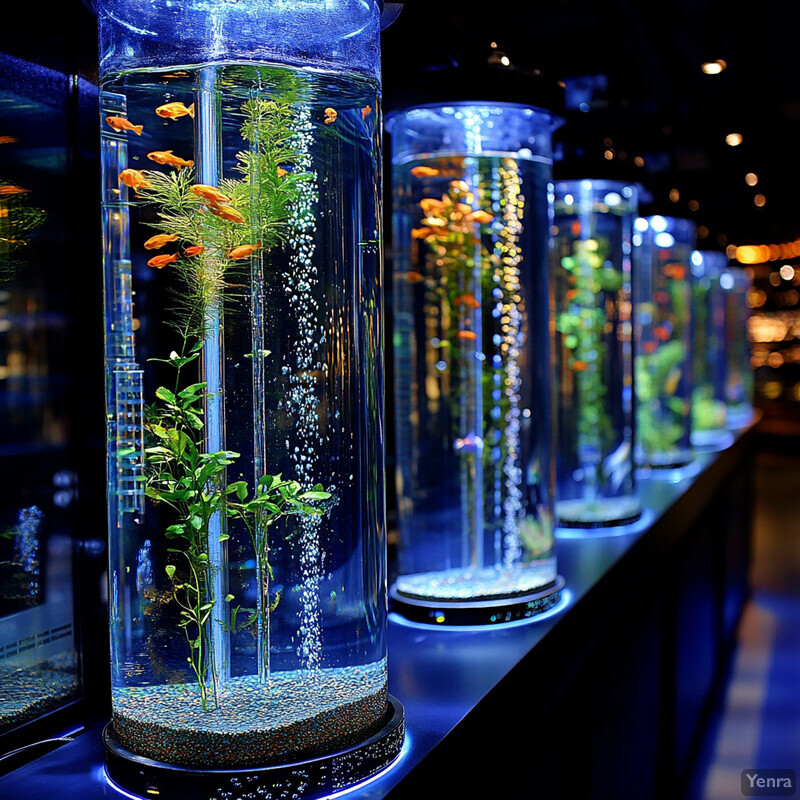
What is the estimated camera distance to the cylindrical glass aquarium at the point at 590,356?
3.16 m

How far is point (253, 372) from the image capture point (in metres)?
1.15

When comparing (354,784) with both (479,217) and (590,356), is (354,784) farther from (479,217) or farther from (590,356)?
(590,356)

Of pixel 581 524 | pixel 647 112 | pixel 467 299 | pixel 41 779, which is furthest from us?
pixel 647 112

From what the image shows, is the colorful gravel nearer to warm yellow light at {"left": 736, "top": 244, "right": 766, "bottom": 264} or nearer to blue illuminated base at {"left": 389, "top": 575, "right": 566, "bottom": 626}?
blue illuminated base at {"left": 389, "top": 575, "right": 566, "bottom": 626}

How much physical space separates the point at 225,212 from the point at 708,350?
530 centimetres

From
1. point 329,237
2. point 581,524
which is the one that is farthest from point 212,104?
point 581,524

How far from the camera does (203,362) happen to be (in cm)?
113

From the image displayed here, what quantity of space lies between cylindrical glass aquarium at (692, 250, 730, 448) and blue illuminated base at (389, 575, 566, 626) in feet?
12.1

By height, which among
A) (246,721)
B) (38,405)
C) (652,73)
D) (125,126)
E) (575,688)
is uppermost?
(652,73)

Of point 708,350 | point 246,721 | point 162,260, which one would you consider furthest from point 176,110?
point 708,350

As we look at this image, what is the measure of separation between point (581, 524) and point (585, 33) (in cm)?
170

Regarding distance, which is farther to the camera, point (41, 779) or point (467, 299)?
point (467, 299)

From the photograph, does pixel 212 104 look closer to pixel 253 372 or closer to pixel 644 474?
pixel 253 372

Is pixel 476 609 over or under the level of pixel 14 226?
under
